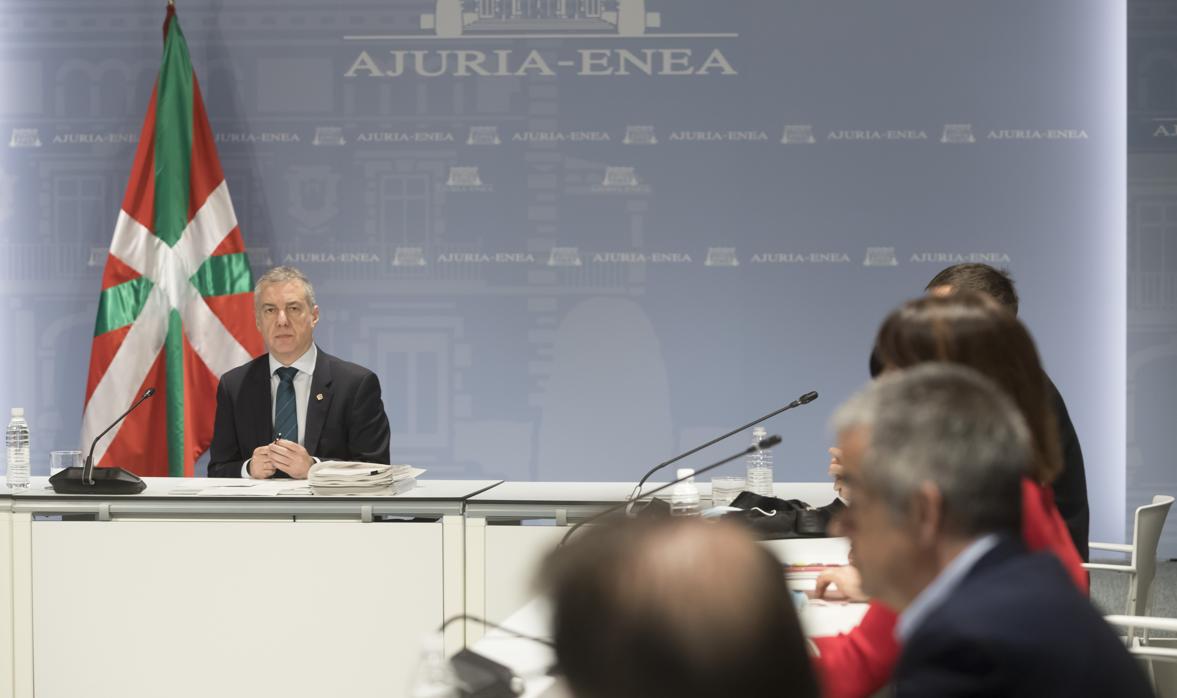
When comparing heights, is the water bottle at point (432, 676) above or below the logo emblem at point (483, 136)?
below

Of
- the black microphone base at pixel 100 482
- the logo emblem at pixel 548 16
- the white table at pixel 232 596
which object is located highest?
the logo emblem at pixel 548 16

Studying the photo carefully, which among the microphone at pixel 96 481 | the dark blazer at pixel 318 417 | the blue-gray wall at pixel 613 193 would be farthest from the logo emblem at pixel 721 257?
the microphone at pixel 96 481

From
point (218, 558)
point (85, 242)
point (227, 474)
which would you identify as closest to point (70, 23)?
point (85, 242)

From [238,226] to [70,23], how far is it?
1369mm

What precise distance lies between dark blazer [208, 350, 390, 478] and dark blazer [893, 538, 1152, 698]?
3307 mm

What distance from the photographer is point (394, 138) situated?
6109 millimetres

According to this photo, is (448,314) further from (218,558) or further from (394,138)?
(218,558)

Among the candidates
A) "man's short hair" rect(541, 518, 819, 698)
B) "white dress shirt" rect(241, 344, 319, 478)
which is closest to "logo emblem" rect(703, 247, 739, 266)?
"white dress shirt" rect(241, 344, 319, 478)

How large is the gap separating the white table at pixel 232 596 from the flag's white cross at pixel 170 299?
84.3 inches

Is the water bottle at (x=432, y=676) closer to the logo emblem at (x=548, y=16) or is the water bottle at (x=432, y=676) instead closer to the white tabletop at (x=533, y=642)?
the white tabletop at (x=533, y=642)

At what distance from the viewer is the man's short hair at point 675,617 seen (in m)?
0.81

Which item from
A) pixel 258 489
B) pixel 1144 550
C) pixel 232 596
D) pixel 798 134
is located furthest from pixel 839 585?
pixel 798 134

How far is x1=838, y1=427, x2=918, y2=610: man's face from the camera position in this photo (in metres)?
1.33

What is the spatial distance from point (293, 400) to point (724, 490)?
1.70 m
